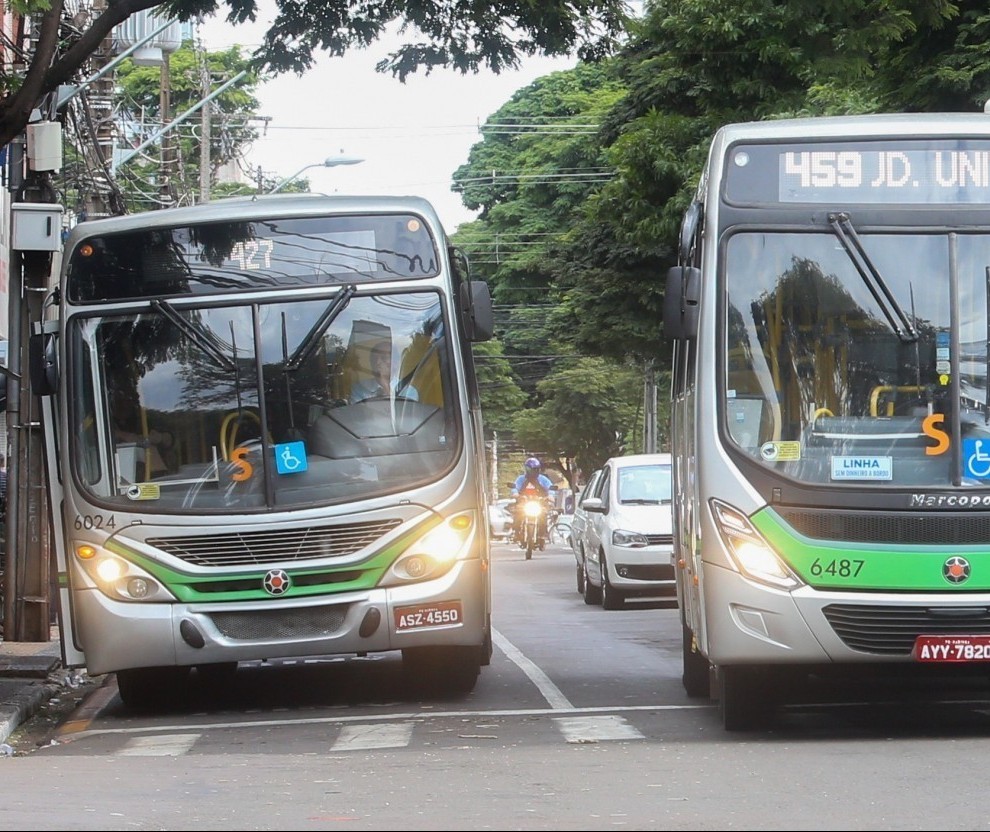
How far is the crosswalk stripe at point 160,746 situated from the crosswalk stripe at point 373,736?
0.83 m

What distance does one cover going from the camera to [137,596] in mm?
11273

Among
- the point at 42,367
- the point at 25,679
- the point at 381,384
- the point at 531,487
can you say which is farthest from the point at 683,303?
the point at 531,487

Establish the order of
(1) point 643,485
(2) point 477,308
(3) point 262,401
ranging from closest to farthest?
(3) point 262,401 → (2) point 477,308 → (1) point 643,485

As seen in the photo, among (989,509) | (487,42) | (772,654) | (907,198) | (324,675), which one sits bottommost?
(324,675)

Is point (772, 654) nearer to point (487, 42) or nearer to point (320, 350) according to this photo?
point (320, 350)

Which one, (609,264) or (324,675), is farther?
(609,264)

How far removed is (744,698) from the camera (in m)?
9.81

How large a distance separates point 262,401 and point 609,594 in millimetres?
10671

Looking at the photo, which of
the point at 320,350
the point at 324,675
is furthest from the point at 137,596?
the point at 324,675

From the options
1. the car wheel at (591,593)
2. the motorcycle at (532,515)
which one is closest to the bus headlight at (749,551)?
the car wheel at (591,593)

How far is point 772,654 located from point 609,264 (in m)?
24.7

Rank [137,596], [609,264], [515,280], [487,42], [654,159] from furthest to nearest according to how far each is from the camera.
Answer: [515,280] < [609,264] < [654,159] < [487,42] < [137,596]

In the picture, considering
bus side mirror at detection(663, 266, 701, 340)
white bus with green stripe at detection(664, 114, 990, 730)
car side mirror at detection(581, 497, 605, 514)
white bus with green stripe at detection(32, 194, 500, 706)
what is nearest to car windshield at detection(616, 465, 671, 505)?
car side mirror at detection(581, 497, 605, 514)

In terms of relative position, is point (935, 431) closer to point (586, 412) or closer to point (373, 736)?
point (373, 736)
